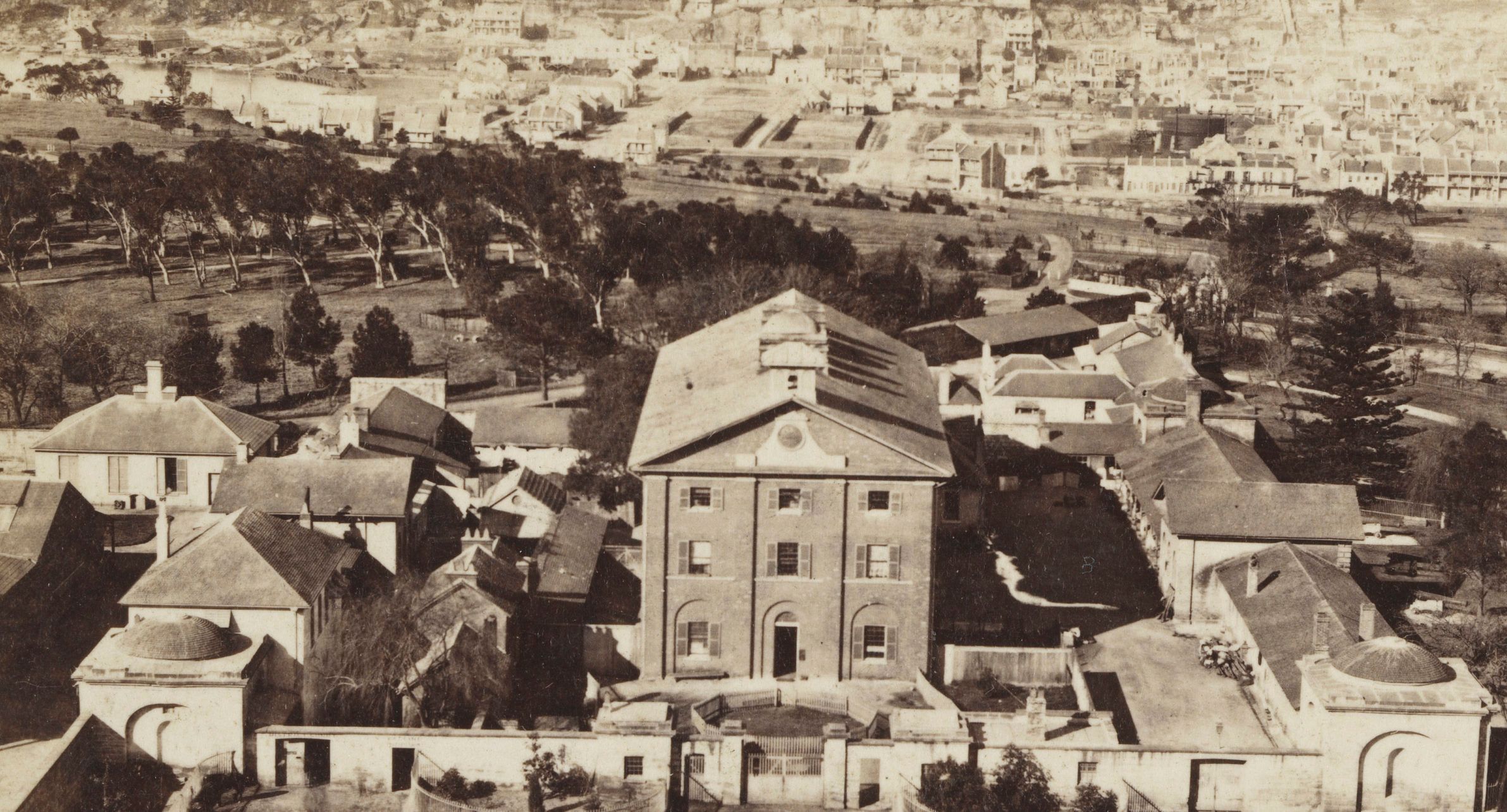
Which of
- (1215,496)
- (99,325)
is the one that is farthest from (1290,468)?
(99,325)

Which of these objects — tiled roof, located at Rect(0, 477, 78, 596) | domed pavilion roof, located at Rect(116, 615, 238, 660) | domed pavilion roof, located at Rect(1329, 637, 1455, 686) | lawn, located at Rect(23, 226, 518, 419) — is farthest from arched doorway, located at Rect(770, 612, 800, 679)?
lawn, located at Rect(23, 226, 518, 419)

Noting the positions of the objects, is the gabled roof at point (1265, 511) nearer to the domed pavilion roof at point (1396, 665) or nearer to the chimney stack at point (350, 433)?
the domed pavilion roof at point (1396, 665)

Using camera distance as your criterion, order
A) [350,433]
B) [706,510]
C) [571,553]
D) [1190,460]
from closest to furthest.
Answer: [706,510] → [571,553] → [350,433] → [1190,460]

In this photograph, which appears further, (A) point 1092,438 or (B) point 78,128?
(B) point 78,128

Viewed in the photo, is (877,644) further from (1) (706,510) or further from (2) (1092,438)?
(2) (1092,438)

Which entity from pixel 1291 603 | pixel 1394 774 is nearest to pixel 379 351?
pixel 1291 603

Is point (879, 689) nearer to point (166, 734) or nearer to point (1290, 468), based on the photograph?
point (166, 734)
